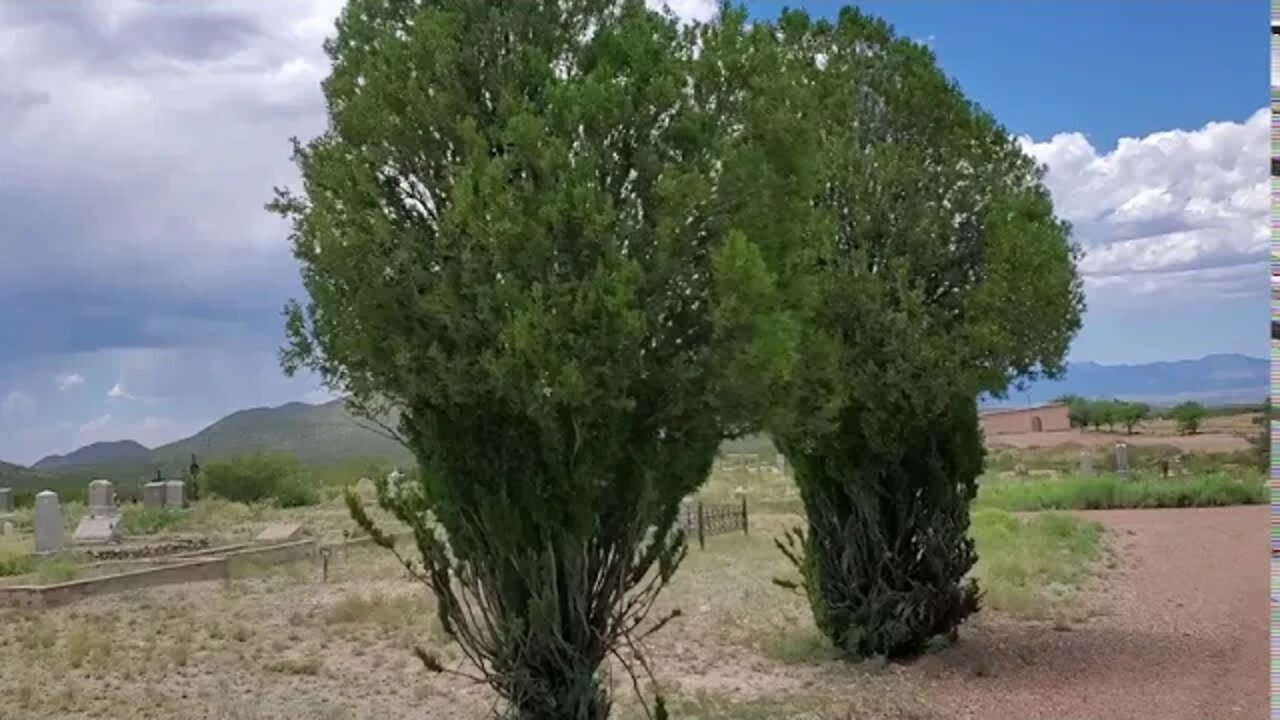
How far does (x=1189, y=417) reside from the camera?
43531 mm

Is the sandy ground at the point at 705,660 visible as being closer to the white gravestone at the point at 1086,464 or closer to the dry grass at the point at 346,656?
the dry grass at the point at 346,656

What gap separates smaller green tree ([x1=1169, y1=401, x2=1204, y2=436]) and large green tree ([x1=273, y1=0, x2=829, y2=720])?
39.5 meters

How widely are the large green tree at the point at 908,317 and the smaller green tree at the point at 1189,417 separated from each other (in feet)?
117

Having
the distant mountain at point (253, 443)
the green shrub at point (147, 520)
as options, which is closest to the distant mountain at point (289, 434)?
the distant mountain at point (253, 443)

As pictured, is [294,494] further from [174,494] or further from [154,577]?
[154,577]

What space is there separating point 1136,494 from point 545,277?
77.9ft

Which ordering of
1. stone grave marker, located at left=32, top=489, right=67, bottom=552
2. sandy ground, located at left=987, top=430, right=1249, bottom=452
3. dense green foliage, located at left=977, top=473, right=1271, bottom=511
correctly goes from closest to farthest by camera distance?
1. stone grave marker, located at left=32, top=489, right=67, bottom=552
2. dense green foliage, located at left=977, top=473, right=1271, bottom=511
3. sandy ground, located at left=987, top=430, right=1249, bottom=452

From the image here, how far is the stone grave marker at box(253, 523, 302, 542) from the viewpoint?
71.1 ft

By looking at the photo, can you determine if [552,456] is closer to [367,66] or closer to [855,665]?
[367,66]

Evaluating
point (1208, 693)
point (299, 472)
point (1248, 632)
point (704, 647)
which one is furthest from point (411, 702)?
point (299, 472)

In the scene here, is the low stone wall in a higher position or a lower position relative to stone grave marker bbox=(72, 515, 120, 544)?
lower

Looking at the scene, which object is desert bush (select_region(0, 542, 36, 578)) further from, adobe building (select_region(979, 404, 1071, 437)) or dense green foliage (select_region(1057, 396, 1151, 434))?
dense green foliage (select_region(1057, 396, 1151, 434))

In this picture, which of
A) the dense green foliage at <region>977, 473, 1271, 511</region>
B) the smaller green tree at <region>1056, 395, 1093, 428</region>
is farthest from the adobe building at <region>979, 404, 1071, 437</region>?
the dense green foliage at <region>977, 473, 1271, 511</region>

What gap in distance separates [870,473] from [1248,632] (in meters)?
3.52
